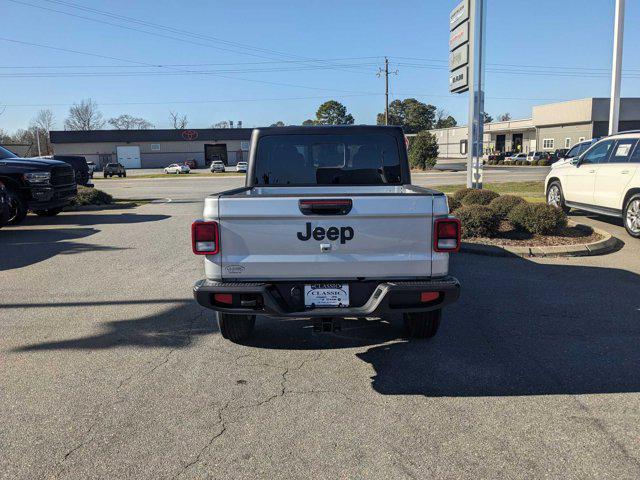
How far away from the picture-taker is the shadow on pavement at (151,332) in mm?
5082

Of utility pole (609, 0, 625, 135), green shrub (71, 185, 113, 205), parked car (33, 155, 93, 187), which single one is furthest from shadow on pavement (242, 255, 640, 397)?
parked car (33, 155, 93, 187)

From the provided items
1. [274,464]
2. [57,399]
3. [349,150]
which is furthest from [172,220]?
[274,464]

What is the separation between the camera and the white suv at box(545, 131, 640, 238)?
9.92 m

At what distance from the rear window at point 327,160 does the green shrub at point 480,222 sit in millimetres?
4363

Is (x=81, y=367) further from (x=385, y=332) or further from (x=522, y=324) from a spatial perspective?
(x=522, y=324)

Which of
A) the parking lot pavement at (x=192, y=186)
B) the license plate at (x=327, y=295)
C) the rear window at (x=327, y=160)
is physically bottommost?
the parking lot pavement at (x=192, y=186)

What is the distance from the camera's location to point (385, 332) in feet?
17.6

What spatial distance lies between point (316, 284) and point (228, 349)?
1296 mm

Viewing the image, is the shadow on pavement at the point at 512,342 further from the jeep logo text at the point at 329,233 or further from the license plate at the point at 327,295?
the jeep logo text at the point at 329,233

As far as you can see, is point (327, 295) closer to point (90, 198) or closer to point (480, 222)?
point (480, 222)

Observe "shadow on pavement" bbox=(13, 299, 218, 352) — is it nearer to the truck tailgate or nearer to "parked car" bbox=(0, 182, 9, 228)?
the truck tailgate

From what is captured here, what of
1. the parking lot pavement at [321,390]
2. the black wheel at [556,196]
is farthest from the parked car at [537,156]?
the parking lot pavement at [321,390]

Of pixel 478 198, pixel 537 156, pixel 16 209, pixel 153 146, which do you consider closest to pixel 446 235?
pixel 478 198

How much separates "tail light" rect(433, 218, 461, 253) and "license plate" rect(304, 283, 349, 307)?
2.59 feet
